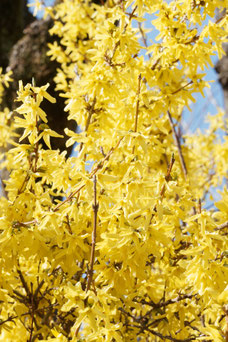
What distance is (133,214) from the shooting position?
1292mm

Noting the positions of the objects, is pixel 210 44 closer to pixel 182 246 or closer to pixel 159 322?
pixel 182 246

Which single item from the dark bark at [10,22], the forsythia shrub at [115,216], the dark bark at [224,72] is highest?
the dark bark at [10,22]

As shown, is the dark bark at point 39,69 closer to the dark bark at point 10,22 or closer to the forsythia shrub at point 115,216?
the dark bark at point 10,22

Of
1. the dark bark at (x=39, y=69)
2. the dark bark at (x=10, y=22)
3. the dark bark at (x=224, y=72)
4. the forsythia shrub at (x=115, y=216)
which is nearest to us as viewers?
the forsythia shrub at (x=115, y=216)

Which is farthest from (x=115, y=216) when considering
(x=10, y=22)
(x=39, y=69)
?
(x=10, y=22)

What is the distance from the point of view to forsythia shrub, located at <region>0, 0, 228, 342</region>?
133 centimetres

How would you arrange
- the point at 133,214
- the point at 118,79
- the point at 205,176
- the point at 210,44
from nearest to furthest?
the point at 133,214 → the point at 118,79 → the point at 210,44 → the point at 205,176

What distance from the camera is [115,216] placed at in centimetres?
143

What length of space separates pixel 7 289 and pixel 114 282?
433 mm

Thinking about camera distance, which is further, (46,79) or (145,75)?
(46,79)

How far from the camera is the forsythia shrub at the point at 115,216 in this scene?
1327 mm

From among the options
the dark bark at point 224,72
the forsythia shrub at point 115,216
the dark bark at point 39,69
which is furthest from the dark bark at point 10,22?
the forsythia shrub at point 115,216

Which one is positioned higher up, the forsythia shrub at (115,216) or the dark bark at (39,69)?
the dark bark at (39,69)

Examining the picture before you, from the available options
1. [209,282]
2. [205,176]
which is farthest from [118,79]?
[205,176]
